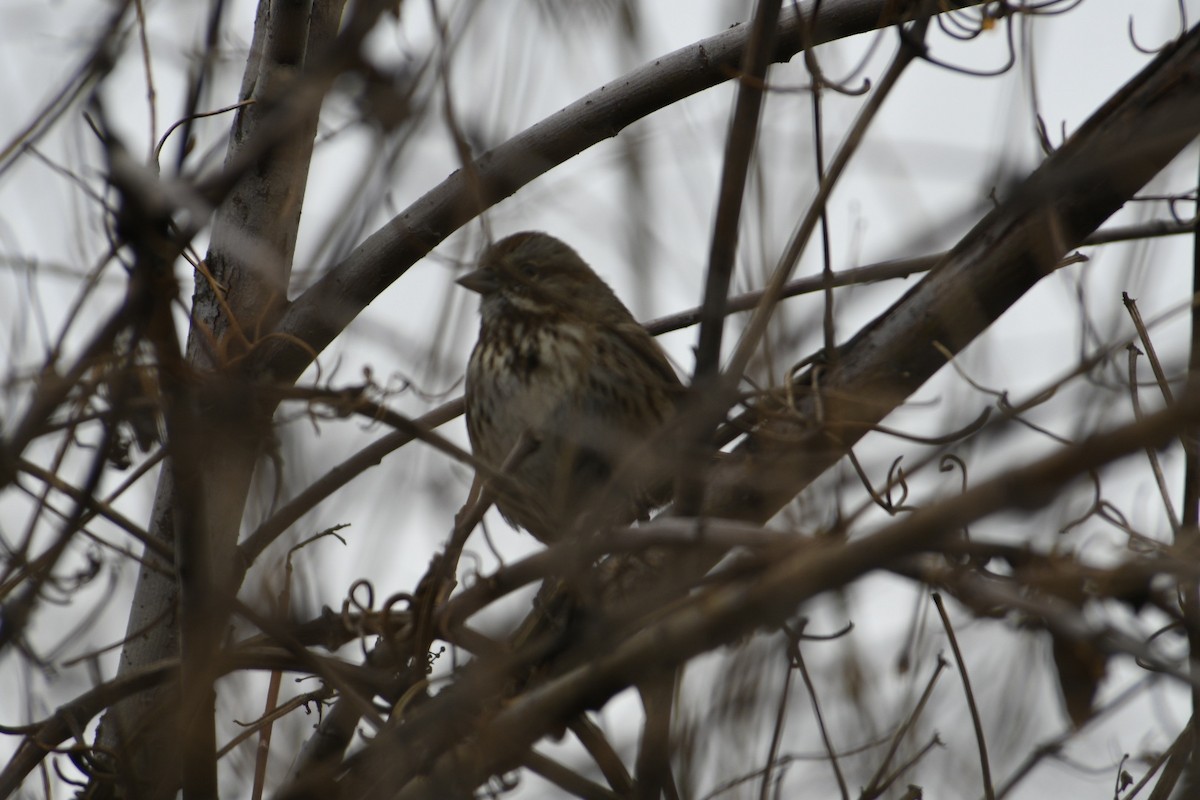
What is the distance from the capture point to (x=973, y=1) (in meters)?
3.14

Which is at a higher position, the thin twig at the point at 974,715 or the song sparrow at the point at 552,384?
the song sparrow at the point at 552,384

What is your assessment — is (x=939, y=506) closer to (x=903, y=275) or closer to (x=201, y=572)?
(x=201, y=572)

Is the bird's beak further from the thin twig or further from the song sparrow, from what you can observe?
the thin twig

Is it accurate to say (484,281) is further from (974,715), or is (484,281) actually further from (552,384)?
(974,715)

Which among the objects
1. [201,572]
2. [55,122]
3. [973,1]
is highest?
[973,1]

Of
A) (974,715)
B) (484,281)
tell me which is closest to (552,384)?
(484,281)

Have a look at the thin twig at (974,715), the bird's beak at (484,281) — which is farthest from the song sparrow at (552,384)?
the thin twig at (974,715)

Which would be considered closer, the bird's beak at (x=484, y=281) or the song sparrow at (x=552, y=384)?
the song sparrow at (x=552, y=384)

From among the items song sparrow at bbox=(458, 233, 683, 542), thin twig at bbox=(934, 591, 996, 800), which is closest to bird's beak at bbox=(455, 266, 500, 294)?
song sparrow at bbox=(458, 233, 683, 542)

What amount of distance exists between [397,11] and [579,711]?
1.47 metres

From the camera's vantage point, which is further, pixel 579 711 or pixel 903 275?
pixel 903 275

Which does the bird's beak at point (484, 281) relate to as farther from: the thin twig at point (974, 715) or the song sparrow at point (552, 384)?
the thin twig at point (974, 715)

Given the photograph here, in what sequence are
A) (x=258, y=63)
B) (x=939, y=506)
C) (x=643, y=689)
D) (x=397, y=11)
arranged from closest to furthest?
(x=939, y=506), (x=643, y=689), (x=397, y=11), (x=258, y=63)

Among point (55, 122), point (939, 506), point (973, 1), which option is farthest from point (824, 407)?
point (55, 122)
